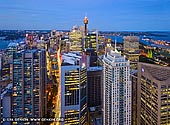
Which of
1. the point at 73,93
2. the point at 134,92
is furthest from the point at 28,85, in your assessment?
the point at 134,92

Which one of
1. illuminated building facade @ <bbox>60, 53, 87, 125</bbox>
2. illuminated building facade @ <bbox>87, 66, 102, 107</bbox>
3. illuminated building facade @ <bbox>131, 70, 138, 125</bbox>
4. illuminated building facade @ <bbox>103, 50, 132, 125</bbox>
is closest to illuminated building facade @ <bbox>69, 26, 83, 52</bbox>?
illuminated building facade @ <bbox>87, 66, 102, 107</bbox>

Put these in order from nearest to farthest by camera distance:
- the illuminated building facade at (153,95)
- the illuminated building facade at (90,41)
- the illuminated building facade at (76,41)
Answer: the illuminated building facade at (153,95), the illuminated building facade at (76,41), the illuminated building facade at (90,41)

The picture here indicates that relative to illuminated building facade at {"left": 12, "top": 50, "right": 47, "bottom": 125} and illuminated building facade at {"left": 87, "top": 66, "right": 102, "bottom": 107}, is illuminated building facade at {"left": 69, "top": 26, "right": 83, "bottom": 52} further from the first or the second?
illuminated building facade at {"left": 12, "top": 50, "right": 47, "bottom": 125}

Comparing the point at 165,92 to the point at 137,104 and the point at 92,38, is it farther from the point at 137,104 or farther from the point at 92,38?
the point at 92,38

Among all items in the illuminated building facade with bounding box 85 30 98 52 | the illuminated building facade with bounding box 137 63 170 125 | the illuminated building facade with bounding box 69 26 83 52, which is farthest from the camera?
the illuminated building facade with bounding box 85 30 98 52

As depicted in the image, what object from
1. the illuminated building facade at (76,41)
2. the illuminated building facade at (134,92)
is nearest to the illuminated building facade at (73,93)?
the illuminated building facade at (134,92)

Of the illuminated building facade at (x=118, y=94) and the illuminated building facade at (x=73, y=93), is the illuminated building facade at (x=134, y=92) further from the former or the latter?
the illuminated building facade at (x=73, y=93)

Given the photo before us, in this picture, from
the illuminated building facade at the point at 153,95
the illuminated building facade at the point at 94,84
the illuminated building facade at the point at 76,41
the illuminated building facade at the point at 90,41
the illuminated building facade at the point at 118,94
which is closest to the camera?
the illuminated building facade at the point at 118,94
